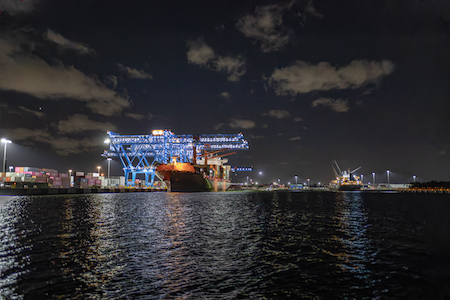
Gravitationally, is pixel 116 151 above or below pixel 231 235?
above

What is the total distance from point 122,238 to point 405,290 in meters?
12.6

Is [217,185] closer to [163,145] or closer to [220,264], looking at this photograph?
[163,145]

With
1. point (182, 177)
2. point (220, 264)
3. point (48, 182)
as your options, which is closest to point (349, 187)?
point (182, 177)

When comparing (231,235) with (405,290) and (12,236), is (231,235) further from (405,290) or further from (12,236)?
(12,236)

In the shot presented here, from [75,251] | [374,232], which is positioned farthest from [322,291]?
[374,232]

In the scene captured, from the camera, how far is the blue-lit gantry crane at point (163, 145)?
87125 millimetres

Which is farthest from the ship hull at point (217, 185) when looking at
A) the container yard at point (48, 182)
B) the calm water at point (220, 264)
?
the calm water at point (220, 264)

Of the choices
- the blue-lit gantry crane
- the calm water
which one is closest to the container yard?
the blue-lit gantry crane

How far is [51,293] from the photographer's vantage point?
284 inches

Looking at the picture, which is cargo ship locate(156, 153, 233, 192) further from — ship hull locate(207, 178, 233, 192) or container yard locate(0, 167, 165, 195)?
container yard locate(0, 167, 165, 195)

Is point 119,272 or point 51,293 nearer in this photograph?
point 51,293

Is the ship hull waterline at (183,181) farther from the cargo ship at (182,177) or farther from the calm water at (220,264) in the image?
the calm water at (220,264)

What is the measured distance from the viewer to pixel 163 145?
95688 millimetres

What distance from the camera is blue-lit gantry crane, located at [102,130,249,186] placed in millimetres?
87125
